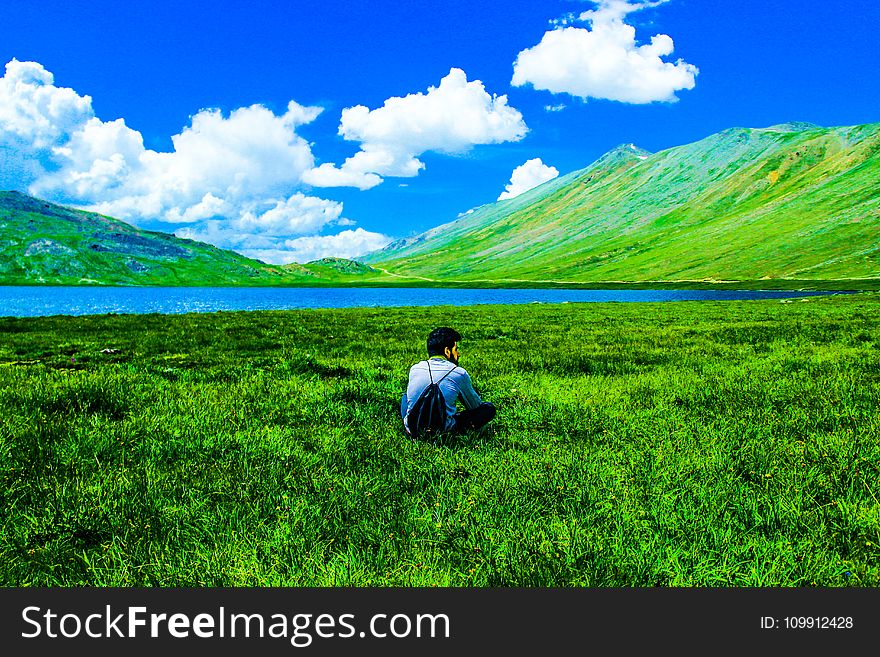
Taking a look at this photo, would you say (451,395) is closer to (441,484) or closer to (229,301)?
(441,484)

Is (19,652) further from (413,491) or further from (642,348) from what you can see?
(642,348)

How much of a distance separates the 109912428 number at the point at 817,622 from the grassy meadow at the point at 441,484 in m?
0.37

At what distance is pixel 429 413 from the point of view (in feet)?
23.4

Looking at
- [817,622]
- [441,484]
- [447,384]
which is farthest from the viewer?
[447,384]

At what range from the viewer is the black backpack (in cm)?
711

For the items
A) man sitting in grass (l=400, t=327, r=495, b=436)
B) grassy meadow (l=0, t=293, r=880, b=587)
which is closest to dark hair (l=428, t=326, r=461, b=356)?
man sitting in grass (l=400, t=327, r=495, b=436)

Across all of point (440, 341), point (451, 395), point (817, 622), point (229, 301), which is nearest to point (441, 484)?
point (451, 395)

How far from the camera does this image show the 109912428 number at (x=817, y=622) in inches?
128

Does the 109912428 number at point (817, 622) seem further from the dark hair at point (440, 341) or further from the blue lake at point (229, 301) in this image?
the blue lake at point (229, 301)

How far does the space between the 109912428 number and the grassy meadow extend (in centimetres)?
37

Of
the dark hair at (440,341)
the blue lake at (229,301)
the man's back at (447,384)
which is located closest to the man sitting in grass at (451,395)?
the man's back at (447,384)

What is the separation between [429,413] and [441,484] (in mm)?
1654

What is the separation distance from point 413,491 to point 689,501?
2884mm

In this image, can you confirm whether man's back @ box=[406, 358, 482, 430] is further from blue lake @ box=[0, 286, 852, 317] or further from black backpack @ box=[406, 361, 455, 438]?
blue lake @ box=[0, 286, 852, 317]
